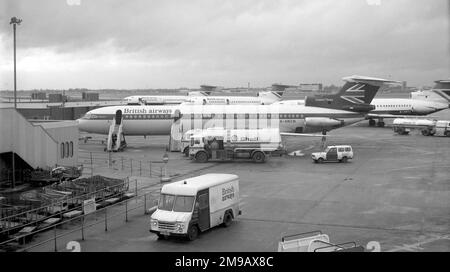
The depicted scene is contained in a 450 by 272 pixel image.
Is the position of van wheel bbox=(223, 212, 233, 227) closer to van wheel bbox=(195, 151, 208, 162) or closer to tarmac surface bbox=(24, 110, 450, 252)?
tarmac surface bbox=(24, 110, 450, 252)

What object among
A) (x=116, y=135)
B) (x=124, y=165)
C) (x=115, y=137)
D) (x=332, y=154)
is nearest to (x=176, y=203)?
(x=124, y=165)

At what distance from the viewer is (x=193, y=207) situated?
16.9 m

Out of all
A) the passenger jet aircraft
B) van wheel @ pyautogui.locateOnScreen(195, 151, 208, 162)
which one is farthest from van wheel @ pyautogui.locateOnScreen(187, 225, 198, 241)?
the passenger jet aircraft

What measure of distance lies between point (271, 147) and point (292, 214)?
15.9 metres

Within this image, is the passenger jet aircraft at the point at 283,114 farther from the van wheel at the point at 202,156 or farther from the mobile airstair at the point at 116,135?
the van wheel at the point at 202,156

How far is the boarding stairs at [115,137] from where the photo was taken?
4347cm

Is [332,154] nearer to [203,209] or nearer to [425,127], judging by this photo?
[203,209]

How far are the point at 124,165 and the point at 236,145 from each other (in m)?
8.32

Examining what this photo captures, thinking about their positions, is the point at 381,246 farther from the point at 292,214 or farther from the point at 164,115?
the point at 164,115

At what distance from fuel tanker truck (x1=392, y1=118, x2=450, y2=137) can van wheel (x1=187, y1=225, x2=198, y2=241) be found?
45.2 meters

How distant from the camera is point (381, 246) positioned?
1576 cm

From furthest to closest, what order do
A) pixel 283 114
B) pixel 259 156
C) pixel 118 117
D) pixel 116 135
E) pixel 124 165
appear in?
pixel 118 117 < pixel 116 135 < pixel 283 114 < pixel 259 156 < pixel 124 165
